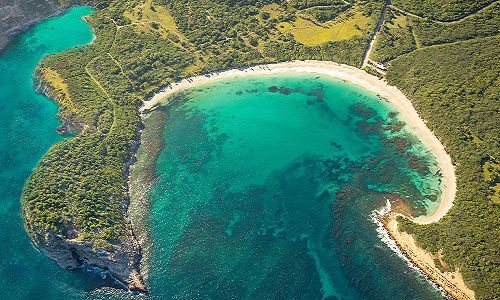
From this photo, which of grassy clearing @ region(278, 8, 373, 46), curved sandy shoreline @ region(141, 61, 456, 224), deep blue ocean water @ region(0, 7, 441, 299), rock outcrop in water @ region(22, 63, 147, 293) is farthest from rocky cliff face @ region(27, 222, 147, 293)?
grassy clearing @ region(278, 8, 373, 46)

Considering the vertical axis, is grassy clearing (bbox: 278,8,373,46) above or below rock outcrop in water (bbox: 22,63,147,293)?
above

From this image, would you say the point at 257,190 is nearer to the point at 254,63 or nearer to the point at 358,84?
the point at 358,84

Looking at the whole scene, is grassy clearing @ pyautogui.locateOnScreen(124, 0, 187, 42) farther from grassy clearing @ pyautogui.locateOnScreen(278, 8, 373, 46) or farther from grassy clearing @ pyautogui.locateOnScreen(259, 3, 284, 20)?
grassy clearing @ pyautogui.locateOnScreen(278, 8, 373, 46)

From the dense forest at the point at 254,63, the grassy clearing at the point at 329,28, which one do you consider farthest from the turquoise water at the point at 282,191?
the grassy clearing at the point at 329,28

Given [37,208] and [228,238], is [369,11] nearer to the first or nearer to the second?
[228,238]

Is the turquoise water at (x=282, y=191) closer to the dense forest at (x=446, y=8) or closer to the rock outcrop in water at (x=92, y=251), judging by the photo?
the rock outcrop in water at (x=92, y=251)

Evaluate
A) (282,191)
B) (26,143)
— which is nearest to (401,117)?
(282,191)
